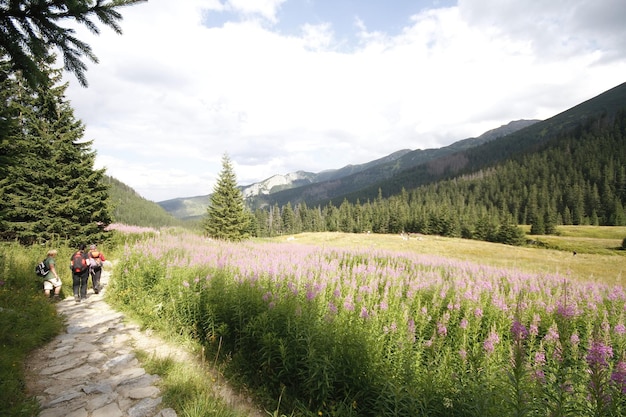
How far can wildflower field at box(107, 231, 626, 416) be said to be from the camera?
2.95 meters

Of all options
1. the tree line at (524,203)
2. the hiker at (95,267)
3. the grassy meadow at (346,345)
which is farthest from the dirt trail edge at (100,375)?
the tree line at (524,203)

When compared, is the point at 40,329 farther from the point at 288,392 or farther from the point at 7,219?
the point at 7,219

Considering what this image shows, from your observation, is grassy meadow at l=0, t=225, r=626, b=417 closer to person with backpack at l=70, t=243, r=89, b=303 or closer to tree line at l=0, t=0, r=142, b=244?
person with backpack at l=70, t=243, r=89, b=303

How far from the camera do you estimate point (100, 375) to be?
15.4ft

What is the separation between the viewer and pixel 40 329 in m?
5.98

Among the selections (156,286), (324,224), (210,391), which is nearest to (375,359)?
(210,391)

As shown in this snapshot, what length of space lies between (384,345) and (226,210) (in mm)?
25184

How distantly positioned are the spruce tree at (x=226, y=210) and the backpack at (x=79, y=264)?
18017mm

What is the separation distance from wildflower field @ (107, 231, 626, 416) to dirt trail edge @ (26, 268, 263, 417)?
54 centimetres

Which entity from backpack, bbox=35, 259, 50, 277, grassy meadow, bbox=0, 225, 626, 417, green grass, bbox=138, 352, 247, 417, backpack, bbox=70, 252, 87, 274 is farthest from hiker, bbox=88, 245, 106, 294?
green grass, bbox=138, 352, 247, 417

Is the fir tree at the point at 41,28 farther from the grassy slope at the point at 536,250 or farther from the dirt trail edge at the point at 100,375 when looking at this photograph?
the grassy slope at the point at 536,250

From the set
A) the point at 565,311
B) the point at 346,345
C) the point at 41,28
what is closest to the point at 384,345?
the point at 346,345

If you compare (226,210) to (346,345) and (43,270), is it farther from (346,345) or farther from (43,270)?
(346,345)

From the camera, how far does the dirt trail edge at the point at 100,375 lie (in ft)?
12.7
